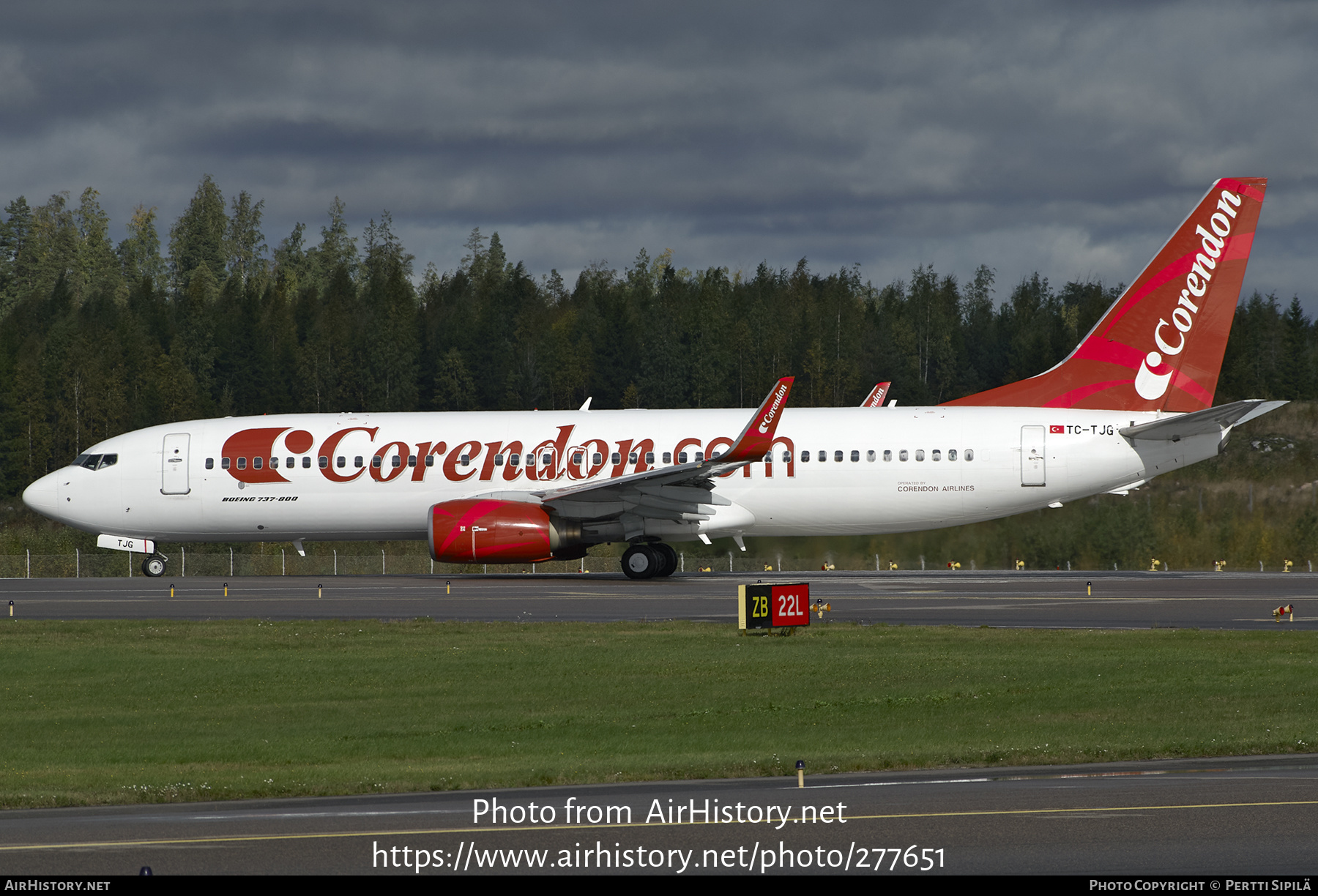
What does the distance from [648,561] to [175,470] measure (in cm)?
1280

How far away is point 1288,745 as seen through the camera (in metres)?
12.1

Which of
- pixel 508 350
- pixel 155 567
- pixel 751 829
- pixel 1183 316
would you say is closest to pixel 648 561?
pixel 155 567

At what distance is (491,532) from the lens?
3170 cm

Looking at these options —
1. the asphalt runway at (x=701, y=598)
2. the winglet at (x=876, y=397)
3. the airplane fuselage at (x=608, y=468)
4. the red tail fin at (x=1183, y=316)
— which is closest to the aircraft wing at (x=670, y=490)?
the airplane fuselage at (x=608, y=468)

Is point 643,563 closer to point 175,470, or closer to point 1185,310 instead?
point 175,470

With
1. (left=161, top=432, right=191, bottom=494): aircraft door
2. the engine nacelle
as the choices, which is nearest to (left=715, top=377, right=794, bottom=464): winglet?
the engine nacelle

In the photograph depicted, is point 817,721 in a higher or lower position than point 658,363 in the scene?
lower

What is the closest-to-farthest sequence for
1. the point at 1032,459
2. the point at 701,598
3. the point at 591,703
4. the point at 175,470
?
the point at 591,703, the point at 701,598, the point at 1032,459, the point at 175,470

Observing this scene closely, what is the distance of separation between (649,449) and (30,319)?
98.1 metres

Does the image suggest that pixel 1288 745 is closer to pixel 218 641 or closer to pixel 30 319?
pixel 218 641

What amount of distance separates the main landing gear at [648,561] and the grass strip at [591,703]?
10.8 m

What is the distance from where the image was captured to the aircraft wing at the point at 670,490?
101 feet
